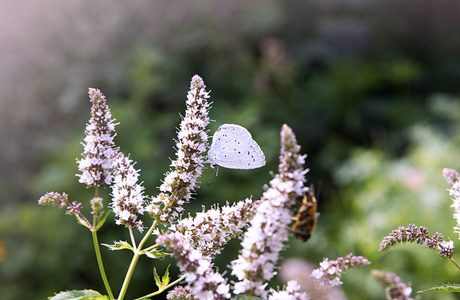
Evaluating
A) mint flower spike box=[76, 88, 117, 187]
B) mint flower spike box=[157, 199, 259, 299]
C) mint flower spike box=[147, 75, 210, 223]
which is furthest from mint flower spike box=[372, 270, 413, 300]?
mint flower spike box=[76, 88, 117, 187]

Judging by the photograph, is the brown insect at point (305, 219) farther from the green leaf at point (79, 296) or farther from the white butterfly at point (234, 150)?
the white butterfly at point (234, 150)

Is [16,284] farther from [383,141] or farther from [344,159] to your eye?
[383,141]

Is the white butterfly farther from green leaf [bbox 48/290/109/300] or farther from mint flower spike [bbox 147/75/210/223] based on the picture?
green leaf [bbox 48/290/109/300]

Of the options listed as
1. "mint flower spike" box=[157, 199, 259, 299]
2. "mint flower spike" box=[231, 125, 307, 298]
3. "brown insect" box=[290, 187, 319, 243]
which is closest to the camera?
"mint flower spike" box=[231, 125, 307, 298]

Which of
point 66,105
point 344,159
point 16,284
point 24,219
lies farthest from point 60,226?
point 344,159

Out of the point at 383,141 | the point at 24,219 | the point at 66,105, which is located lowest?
the point at 24,219
